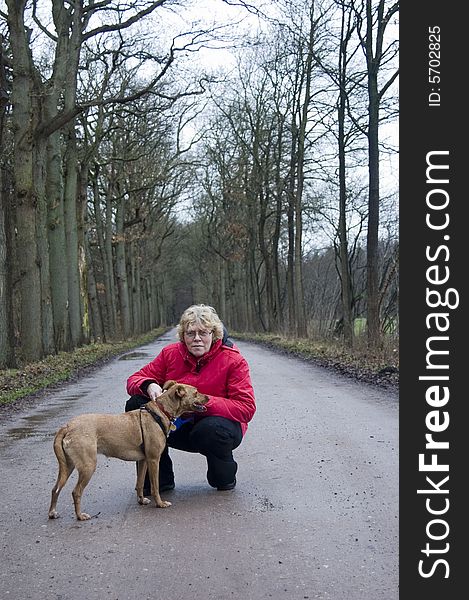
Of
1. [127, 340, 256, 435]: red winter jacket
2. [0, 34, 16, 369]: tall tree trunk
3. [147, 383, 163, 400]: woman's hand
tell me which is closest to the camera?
[147, 383, 163, 400]: woman's hand

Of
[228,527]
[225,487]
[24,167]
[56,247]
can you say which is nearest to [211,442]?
[225,487]

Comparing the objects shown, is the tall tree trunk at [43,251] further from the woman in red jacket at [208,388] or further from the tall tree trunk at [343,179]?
the woman in red jacket at [208,388]

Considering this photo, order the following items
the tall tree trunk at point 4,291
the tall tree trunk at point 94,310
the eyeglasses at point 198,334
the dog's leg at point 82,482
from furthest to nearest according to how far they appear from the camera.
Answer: the tall tree trunk at point 94,310, the tall tree trunk at point 4,291, the eyeglasses at point 198,334, the dog's leg at point 82,482

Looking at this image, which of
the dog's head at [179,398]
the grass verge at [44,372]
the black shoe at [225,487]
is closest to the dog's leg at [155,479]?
the dog's head at [179,398]

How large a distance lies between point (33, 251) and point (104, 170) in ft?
55.4

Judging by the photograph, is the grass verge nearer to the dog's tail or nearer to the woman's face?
the woman's face

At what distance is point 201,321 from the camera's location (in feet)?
22.0

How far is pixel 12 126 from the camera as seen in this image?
20.3 meters

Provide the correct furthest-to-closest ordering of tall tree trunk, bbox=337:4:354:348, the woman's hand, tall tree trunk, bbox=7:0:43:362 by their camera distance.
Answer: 1. tall tree trunk, bbox=337:4:354:348
2. tall tree trunk, bbox=7:0:43:362
3. the woman's hand

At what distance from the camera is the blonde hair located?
6.71m

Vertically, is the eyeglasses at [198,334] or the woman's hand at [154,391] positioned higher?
the eyeglasses at [198,334]

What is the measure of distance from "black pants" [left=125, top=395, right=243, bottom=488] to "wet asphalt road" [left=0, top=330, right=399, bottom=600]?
Answer: 15 centimetres

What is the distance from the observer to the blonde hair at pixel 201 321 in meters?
6.71

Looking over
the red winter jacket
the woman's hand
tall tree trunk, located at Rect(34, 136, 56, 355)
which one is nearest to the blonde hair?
the red winter jacket
